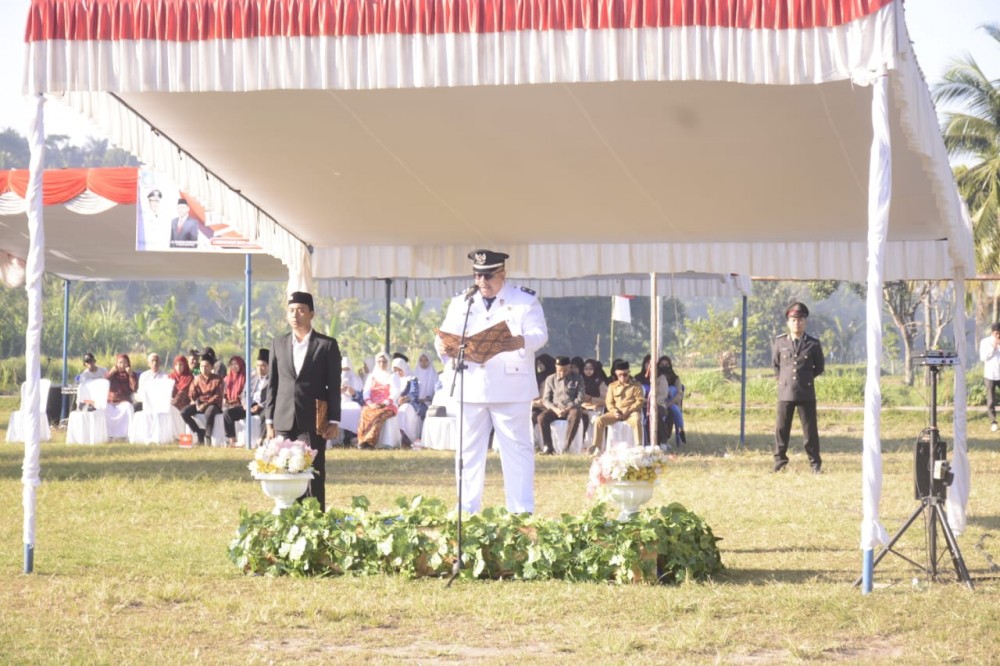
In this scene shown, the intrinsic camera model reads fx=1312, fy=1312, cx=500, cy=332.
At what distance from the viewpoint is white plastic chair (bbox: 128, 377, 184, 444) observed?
19188 mm

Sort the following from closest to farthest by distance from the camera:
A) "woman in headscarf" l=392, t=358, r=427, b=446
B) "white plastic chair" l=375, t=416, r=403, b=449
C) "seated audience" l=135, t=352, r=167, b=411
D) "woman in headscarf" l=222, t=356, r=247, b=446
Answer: "white plastic chair" l=375, t=416, r=403, b=449
"woman in headscarf" l=392, t=358, r=427, b=446
"woman in headscarf" l=222, t=356, r=247, b=446
"seated audience" l=135, t=352, r=167, b=411

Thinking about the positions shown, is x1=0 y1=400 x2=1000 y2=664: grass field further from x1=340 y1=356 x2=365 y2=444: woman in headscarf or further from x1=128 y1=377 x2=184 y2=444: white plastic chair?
x1=128 y1=377 x2=184 y2=444: white plastic chair

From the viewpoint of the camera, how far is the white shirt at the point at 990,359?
860 inches

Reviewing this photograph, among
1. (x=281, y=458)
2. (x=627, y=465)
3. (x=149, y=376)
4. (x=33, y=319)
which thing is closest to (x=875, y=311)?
(x=627, y=465)

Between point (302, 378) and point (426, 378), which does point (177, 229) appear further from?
point (302, 378)

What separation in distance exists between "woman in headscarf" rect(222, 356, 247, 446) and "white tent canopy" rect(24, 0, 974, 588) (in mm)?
Answer: 6754

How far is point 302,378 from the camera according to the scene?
8.21 metres

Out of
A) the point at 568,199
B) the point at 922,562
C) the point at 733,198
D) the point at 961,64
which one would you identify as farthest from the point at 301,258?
the point at 961,64

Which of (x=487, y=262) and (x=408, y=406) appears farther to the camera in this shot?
(x=408, y=406)

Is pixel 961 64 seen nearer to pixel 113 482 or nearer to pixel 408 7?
pixel 113 482

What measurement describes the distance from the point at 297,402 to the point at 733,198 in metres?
4.14

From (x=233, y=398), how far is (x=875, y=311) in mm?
13463

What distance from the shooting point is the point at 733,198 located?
10.4m

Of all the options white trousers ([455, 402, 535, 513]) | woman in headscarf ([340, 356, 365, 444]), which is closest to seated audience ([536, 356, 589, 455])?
woman in headscarf ([340, 356, 365, 444])
